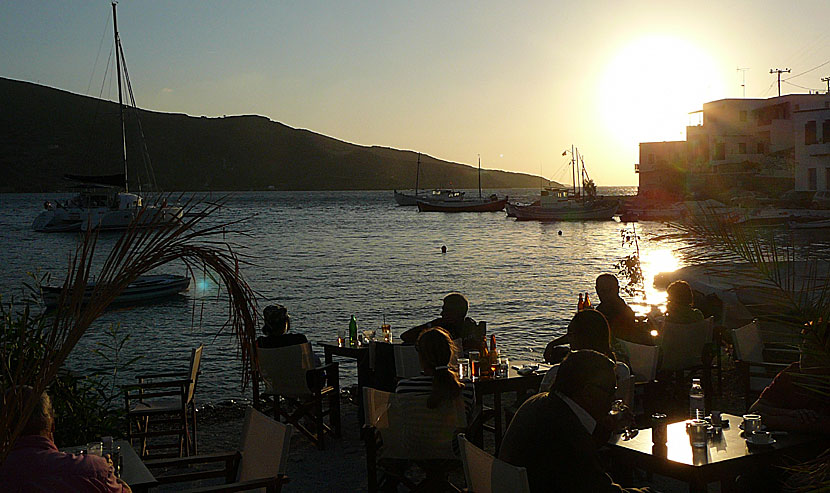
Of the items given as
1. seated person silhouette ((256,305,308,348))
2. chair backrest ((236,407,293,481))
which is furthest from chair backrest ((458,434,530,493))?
seated person silhouette ((256,305,308,348))

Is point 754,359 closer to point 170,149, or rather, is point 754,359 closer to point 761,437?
point 761,437

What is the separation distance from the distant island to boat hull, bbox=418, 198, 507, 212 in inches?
1259

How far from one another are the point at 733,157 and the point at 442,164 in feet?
445

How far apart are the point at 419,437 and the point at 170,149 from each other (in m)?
143

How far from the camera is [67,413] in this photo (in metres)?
5.45

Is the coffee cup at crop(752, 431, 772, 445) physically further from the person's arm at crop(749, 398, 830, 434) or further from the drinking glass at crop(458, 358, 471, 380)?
the drinking glass at crop(458, 358, 471, 380)

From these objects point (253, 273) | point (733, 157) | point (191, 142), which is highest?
point (191, 142)

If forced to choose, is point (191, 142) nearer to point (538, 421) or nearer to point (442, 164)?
point (442, 164)

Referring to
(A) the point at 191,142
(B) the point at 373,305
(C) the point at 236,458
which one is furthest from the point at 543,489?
(A) the point at 191,142

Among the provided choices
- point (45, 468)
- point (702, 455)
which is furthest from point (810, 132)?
point (45, 468)

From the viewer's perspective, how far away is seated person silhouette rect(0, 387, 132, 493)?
274cm

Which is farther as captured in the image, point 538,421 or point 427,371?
point 427,371

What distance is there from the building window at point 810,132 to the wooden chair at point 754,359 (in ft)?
145

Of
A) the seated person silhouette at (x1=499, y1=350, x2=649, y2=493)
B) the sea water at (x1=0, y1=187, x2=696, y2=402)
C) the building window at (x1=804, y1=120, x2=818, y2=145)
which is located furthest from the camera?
the building window at (x1=804, y1=120, x2=818, y2=145)
